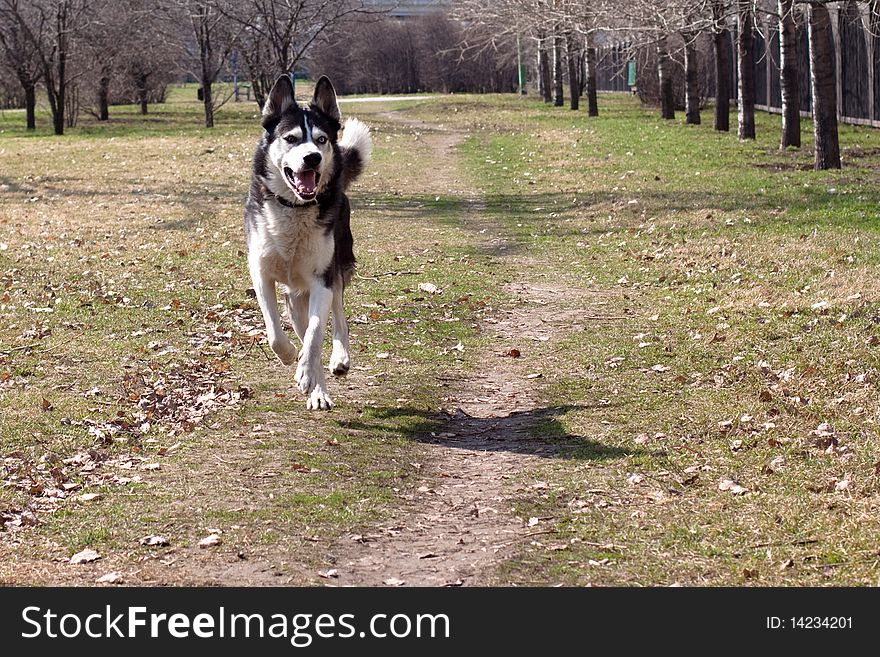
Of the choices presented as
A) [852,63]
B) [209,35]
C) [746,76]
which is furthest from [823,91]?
[209,35]

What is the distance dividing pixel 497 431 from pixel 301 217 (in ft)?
5.94

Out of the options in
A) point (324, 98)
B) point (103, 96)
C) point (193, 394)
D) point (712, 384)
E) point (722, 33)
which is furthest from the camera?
point (103, 96)

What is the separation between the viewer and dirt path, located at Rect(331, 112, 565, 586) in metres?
4.98

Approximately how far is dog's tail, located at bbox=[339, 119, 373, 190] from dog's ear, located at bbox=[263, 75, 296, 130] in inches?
20.9

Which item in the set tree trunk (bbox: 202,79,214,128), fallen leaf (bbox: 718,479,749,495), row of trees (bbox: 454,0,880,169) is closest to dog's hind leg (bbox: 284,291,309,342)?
fallen leaf (bbox: 718,479,749,495)

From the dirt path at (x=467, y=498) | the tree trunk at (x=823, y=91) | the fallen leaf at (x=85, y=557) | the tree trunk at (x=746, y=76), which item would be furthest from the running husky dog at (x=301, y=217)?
the tree trunk at (x=746, y=76)

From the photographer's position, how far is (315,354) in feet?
23.9

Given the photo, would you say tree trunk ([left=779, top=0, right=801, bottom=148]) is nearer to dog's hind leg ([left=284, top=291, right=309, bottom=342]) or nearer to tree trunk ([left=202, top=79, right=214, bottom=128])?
dog's hind leg ([left=284, top=291, right=309, bottom=342])

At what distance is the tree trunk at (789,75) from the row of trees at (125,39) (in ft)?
46.9

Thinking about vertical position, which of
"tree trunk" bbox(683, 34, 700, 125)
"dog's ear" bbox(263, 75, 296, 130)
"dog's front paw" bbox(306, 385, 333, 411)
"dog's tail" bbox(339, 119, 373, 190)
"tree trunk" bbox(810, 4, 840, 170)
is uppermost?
"tree trunk" bbox(683, 34, 700, 125)

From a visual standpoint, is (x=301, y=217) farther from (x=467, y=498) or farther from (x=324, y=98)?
(x=467, y=498)

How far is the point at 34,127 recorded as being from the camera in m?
42.1

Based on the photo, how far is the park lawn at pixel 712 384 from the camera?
5.09 m
